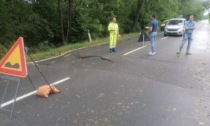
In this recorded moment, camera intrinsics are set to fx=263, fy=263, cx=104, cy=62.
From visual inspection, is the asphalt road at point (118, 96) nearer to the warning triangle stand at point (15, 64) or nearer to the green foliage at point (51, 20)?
the warning triangle stand at point (15, 64)

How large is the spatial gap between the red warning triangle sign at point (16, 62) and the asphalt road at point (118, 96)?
86 centimetres

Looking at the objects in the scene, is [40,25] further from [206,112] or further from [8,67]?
[206,112]

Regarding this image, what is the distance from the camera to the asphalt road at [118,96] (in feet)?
17.4

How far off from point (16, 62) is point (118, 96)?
2.64m

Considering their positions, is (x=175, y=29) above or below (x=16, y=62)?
below

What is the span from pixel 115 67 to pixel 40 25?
34.9ft

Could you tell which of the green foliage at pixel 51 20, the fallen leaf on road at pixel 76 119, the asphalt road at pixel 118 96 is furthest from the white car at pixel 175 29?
the fallen leaf on road at pixel 76 119

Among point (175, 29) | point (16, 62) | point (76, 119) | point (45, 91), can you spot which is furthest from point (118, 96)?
point (175, 29)

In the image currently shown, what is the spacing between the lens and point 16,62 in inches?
219

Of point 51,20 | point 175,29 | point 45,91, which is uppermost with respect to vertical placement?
point 51,20

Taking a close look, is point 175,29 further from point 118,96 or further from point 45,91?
point 45,91

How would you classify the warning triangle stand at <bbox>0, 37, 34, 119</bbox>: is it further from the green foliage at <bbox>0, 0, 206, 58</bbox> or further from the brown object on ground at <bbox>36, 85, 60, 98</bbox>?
the green foliage at <bbox>0, 0, 206, 58</bbox>

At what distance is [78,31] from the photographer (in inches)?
826

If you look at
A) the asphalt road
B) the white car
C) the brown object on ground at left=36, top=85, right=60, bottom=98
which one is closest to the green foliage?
the white car
